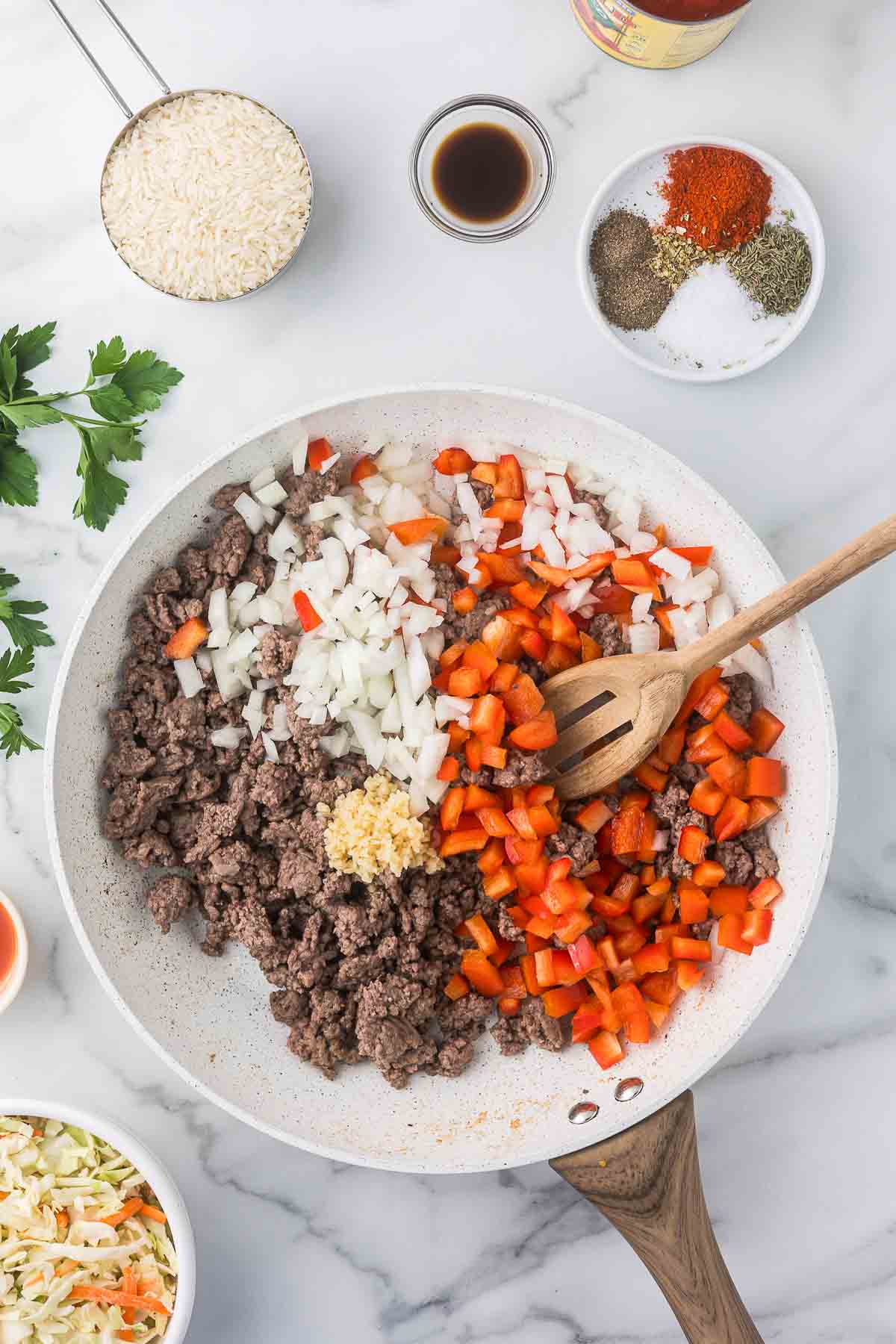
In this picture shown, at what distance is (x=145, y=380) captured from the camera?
7.49ft

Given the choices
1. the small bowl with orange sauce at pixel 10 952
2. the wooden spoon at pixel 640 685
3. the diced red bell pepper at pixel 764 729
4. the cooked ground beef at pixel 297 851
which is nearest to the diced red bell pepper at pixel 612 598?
the cooked ground beef at pixel 297 851

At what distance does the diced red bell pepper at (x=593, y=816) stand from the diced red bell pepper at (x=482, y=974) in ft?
1.11

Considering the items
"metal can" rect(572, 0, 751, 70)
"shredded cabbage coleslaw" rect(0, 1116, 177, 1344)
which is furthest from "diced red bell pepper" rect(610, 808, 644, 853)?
A: "metal can" rect(572, 0, 751, 70)

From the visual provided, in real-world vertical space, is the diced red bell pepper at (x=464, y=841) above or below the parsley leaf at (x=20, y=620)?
above

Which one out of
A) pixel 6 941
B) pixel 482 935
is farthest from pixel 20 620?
pixel 482 935

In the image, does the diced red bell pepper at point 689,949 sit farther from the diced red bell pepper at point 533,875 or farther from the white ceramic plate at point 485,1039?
the diced red bell pepper at point 533,875

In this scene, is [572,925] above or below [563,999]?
above

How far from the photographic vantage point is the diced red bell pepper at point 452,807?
2102 mm

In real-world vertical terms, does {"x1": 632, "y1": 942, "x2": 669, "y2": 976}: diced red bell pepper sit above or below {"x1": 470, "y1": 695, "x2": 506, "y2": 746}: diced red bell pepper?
below

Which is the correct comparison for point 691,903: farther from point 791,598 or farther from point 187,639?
point 187,639

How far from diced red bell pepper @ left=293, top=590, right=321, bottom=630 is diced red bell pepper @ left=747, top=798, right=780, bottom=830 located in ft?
3.21

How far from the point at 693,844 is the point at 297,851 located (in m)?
0.81

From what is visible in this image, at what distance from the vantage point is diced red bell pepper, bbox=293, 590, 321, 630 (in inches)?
84.1

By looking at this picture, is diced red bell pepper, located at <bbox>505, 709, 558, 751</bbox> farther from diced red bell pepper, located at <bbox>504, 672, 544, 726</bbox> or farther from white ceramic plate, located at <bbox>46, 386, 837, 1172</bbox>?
white ceramic plate, located at <bbox>46, 386, 837, 1172</bbox>
